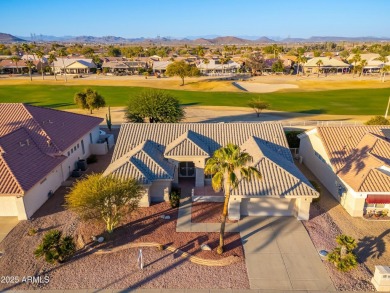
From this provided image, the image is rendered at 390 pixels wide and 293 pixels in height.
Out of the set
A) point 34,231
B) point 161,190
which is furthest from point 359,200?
point 34,231

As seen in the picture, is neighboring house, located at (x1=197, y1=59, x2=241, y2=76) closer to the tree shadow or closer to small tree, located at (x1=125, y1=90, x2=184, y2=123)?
small tree, located at (x1=125, y1=90, x2=184, y2=123)

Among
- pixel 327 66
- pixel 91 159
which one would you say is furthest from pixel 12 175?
pixel 327 66

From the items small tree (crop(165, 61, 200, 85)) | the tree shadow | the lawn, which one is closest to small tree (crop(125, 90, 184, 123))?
the lawn

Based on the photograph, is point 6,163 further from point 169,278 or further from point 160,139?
point 169,278

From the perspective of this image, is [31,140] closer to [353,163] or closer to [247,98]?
[353,163]

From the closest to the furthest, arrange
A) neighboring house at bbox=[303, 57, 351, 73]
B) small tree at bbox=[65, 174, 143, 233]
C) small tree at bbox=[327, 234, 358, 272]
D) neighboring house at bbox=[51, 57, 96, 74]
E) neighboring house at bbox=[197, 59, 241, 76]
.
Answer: small tree at bbox=[327, 234, 358, 272] → small tree at bbox=[65, 174, 143, 233] → neighboring house at bbox=[303, 57, 351, 73] → neighboring house at bbox=[197, 59, 241, 76] → neighboring house at bbox=[51, 57, 96, 74]

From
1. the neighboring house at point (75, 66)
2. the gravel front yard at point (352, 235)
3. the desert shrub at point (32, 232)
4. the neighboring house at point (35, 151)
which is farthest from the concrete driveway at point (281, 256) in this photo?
the neighboring house at point (75, 66)
